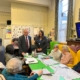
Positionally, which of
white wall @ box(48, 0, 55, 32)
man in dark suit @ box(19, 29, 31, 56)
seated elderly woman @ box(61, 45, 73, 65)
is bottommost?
seated elderly woman @ box(61, 45, 73, 65)

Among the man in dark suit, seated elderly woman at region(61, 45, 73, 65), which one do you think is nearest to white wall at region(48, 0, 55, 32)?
the man in dark suit

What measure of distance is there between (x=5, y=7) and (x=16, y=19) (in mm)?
1924

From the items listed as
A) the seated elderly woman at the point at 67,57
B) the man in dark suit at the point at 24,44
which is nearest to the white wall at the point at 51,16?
the man in dark suit at the point at 24,44

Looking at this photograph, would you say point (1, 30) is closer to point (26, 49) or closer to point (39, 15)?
point (39, 15)

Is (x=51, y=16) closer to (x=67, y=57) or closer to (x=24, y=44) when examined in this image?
(x=24, y=44)

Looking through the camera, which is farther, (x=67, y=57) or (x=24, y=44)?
(x=24, y=44)

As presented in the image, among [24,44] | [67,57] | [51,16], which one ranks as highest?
[51,16]

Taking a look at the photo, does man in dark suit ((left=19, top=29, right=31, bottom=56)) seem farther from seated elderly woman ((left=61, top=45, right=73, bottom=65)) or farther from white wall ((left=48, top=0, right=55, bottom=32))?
white wall ((left=48, top=0, right=55, bottom=32))

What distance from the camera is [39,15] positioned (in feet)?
24.1

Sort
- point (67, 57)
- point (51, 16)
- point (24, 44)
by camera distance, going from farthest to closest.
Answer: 1. point (51, 16)
2. point (24, 44)
3. point (67, 57)

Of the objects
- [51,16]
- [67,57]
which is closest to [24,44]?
[67,57]

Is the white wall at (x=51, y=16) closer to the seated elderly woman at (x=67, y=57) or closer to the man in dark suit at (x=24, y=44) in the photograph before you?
the man in dark suit at (x=24, y=44)

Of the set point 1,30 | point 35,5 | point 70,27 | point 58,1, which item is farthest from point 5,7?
point 70,27

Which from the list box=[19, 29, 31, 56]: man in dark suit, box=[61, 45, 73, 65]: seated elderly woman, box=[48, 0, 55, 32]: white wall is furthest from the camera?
box=[48, 0, 55, 32]: white wall
